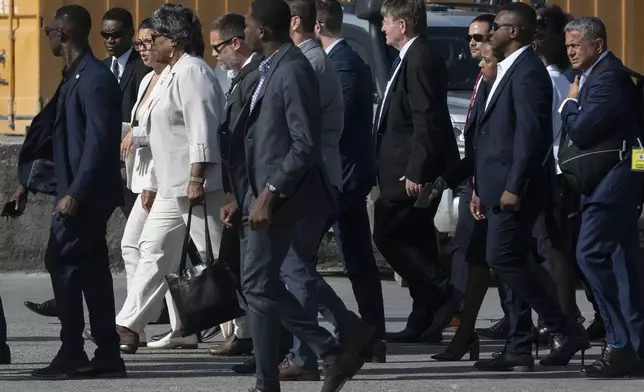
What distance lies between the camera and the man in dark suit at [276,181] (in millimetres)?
7000

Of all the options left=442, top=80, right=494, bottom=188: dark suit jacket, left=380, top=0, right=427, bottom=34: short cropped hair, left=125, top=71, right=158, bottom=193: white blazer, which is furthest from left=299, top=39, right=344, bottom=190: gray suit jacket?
left=125, top=71, right=158, bottom=193: white blazer

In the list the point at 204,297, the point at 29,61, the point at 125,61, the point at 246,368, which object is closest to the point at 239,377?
the point at 246,368

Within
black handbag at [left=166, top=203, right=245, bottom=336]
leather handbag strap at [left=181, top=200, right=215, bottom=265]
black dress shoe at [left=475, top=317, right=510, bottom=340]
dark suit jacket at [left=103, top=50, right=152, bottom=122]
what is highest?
dark suit jacket at [left=103, top=50, right=152, bottom=122]

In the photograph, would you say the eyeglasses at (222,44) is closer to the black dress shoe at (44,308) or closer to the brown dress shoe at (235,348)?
the brown dress shoe at (235,348)

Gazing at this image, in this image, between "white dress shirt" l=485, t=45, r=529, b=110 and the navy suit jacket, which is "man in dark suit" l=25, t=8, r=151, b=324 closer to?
"white dress shirt" l=485, t=45, r=529, b=110

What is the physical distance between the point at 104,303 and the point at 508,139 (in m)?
2.08

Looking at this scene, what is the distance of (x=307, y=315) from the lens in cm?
727

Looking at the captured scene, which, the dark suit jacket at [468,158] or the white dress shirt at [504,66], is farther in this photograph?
the dark suit jacket at [468,158]

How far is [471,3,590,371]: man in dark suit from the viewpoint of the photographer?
8.03 meters

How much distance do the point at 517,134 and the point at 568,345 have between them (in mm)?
1120

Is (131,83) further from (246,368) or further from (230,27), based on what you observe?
(246,368)

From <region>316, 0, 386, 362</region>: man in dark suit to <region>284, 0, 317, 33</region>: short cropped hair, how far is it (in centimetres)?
72

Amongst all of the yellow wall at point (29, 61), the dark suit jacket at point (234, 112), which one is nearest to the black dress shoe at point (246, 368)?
the dark suit jacket at point (234, 112)

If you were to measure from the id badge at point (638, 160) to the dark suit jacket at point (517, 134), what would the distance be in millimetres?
409
